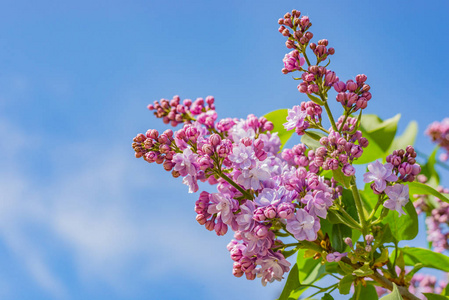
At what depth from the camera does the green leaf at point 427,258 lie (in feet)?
6.64

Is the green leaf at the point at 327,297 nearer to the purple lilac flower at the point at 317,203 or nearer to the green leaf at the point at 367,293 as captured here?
the green leaf at the point at 367,293

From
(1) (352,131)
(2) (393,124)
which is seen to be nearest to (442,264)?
(2) (393,124)

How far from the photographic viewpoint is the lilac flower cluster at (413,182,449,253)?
3.06 m

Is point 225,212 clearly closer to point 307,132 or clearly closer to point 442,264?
point 307,132

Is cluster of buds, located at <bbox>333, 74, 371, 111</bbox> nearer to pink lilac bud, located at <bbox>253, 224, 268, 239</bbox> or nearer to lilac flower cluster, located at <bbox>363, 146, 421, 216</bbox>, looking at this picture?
lilac flower cluster, located at <bbox>363, 146, 421, 216</bbox>

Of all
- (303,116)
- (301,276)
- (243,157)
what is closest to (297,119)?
(303,116)

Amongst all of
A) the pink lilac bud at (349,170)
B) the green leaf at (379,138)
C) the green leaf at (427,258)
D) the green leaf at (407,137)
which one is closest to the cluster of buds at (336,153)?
the pink lilac bud at (349,170)

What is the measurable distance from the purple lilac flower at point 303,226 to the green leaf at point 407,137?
1.41 metres

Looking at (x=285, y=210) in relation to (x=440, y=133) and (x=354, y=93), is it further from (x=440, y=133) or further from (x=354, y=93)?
(x=440, y=133)

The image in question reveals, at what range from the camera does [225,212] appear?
142 centimetres

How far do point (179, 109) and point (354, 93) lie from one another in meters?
0.97

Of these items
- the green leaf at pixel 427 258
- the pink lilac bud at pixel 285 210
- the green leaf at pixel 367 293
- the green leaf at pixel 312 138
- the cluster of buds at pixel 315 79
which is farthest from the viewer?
the green leaf at pixel 427 258

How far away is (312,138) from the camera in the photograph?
5.35 ft

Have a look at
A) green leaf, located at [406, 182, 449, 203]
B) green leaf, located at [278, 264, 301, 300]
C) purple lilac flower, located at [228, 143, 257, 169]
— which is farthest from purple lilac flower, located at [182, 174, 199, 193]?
green leaf, located at [406, 182, 449, 203]
